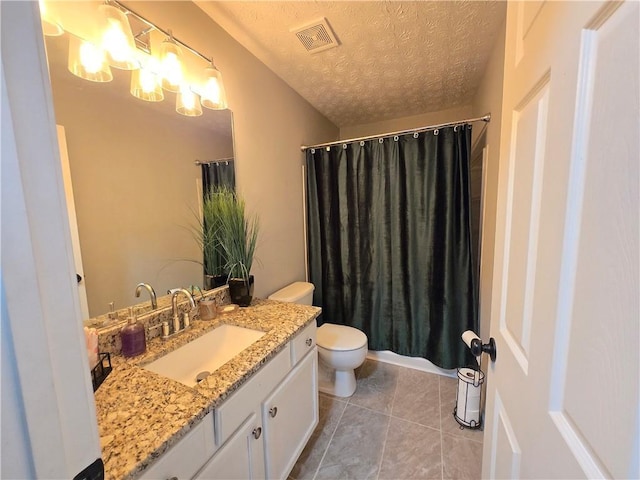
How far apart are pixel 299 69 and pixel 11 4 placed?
182cm

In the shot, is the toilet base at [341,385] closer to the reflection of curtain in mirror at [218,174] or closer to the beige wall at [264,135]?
the beige wall at [264,135]

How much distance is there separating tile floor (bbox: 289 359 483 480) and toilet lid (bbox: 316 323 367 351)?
42cm

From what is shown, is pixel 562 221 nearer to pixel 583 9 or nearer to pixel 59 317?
pixel 583 9

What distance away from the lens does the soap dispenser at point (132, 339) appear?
95 cm

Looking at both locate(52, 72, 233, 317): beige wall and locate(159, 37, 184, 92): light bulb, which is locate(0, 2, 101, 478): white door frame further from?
locate(159, 37, 184, 92): light bulb

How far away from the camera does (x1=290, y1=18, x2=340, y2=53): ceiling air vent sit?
1383 millimetres

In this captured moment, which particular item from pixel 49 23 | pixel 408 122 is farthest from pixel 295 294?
pixel 408 122

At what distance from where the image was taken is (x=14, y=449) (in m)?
0.28

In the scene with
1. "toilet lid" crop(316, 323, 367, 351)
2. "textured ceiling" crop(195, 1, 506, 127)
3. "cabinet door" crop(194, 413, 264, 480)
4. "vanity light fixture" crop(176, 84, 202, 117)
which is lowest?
"toilet lid" crop(316, 323, 367, 351)

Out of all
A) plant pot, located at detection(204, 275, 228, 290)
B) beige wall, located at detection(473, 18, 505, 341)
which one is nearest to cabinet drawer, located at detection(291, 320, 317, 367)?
plant pot, located at detection(204, 275, 228, 290)

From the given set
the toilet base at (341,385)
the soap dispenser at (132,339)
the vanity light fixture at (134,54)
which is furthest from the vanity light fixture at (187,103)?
the toilet base at (341,385)

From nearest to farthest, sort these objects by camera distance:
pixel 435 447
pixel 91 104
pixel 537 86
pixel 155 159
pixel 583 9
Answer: pixel 583 9, pixel 537 86, pixel 91 104, pixel 155 159, pixel 435 447

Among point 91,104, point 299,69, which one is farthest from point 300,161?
point 91,104

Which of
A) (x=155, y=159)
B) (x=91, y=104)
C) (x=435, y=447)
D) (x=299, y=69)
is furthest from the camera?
(x=299, y=69)
